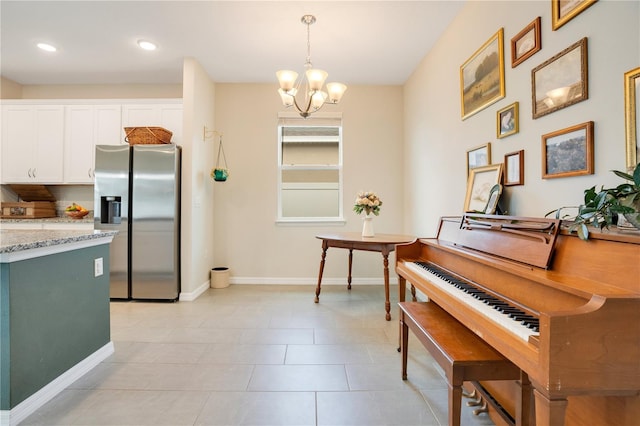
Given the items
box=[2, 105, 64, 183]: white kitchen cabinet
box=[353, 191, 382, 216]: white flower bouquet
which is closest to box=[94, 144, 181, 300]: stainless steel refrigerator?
box=[2, 105, 64, 183]: white kitchen cabinet

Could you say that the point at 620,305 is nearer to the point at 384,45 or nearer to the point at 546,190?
the point at 546,190

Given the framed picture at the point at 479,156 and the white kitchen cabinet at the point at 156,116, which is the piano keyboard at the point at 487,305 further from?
the white kitchen cabinet at the point at 156,116

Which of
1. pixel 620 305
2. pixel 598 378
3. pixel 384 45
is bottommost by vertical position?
pixel 598 378

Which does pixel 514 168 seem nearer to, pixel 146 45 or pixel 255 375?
pixel 255 375

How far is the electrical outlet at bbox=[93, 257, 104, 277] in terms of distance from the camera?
200 cm

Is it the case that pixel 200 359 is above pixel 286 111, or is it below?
below

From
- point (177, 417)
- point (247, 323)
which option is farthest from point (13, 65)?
point (177, 417)

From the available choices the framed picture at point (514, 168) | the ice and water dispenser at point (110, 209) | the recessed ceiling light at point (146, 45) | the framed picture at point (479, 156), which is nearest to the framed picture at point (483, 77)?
the framed picture at point (479, 156)

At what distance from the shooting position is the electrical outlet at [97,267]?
2.00 m

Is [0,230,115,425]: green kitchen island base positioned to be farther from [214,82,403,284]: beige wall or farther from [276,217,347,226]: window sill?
[276,217,347,226]: window sill

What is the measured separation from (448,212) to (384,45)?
6.15ft

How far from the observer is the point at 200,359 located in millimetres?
2072

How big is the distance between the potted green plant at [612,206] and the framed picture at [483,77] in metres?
1.30

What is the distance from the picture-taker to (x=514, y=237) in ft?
4.36
